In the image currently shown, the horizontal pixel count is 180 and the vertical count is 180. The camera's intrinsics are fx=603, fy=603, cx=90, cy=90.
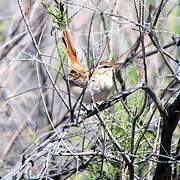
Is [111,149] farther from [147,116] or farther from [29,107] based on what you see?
[29,107]

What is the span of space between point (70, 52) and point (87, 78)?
0.48 feet

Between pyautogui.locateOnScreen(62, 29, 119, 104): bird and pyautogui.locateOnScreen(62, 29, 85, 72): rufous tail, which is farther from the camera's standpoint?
pyautogui.locateOnScreen(62, 29, 119, 104): bird

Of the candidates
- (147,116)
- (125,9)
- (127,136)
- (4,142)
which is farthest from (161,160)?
(4,142)

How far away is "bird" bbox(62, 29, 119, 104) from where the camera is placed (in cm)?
268

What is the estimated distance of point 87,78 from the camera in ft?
8.74

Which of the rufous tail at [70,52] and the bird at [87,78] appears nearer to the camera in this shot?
the rufous tail at [70,52]

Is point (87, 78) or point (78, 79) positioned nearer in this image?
point (87, 78)

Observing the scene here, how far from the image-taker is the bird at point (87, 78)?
8.78ft

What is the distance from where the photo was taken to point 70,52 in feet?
8.87

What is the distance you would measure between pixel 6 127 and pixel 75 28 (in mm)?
959

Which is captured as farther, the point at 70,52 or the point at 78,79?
the point at 78,79

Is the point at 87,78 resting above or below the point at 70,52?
A: below

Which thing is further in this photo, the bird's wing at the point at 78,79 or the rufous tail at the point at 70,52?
the bird's wing at the point at 78,79

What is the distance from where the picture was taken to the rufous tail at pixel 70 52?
101 inches
